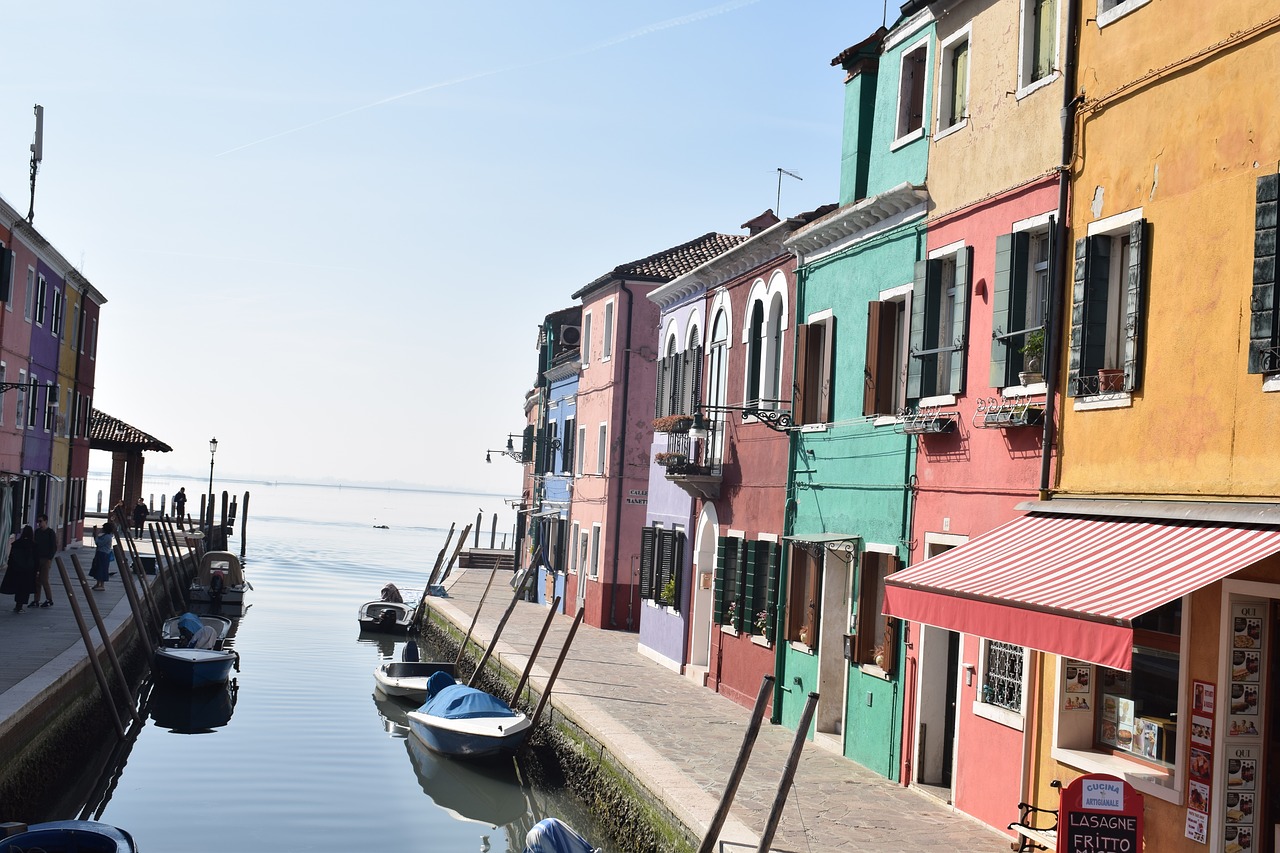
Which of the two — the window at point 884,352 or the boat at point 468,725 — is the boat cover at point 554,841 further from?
the boat at point 468,725

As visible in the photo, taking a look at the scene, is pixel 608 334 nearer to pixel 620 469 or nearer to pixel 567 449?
pixel 620 469

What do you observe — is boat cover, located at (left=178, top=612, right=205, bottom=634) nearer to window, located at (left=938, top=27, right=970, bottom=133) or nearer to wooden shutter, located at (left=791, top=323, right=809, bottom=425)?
wooden shutter, located at (left=791, top=323, right=809, bottom=425)

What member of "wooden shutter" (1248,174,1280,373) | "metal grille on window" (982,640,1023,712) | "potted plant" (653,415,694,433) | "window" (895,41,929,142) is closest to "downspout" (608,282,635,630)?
"potted plant" (653,415,694,433)

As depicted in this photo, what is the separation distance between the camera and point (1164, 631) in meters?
9.85

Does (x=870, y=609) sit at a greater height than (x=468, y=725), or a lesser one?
greater

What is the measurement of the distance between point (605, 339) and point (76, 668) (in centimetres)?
1656

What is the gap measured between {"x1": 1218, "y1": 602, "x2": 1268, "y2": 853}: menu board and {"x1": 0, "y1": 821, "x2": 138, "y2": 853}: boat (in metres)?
8.43

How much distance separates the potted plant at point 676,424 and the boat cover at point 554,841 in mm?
10762

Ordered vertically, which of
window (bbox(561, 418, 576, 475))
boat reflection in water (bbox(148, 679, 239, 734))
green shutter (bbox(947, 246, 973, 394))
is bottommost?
boat reflection in water (bbox(148, 679, 239, 734))

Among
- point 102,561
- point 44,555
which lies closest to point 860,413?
point 44,555

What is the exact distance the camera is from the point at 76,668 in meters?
18.6

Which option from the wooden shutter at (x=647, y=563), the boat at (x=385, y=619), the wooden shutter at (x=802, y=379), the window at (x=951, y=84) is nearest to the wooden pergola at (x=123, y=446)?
the boat at (x=385, y=619)

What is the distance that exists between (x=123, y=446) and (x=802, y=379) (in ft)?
121

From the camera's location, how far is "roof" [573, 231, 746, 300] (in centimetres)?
3045
